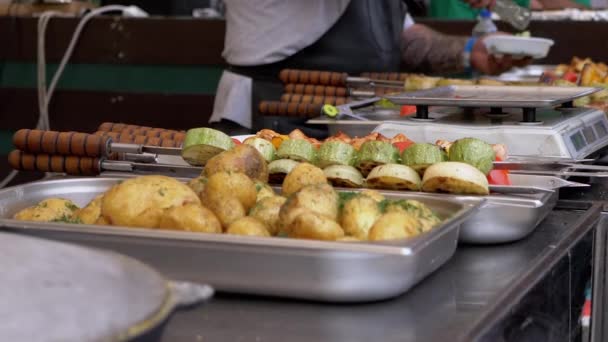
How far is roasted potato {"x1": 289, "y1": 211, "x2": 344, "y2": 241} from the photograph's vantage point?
1.21 meters

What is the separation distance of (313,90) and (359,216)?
192cm

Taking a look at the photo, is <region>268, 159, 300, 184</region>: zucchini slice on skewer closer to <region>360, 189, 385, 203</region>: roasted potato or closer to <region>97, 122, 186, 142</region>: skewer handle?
<region>360, 189, 385, 203</region>: roasted potato

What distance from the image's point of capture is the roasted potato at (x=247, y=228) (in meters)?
1.22

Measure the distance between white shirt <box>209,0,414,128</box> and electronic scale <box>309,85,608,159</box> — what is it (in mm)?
986

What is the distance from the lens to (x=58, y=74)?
5.11 meters

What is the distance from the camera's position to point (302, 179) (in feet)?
4.87

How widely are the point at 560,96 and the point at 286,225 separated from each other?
130 centimetres

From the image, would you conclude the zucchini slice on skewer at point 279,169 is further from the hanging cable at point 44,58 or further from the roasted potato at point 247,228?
the hanging cable at point 44,58

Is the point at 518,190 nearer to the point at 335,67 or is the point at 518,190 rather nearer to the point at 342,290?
the point at 342,290

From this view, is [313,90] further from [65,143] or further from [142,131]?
[65,143]

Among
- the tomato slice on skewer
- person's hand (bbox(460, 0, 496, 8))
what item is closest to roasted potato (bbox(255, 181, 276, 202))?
the tomato slice on skewer


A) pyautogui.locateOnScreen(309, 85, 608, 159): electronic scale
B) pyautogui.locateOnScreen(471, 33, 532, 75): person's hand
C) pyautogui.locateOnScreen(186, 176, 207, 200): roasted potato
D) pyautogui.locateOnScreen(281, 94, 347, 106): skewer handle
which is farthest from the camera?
pyautogui.locateOnScreen(471, 33, 532, 75): person's hand

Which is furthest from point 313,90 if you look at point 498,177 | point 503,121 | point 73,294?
point 73,294

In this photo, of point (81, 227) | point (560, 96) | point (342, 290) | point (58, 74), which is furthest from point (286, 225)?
point (58, 74)
